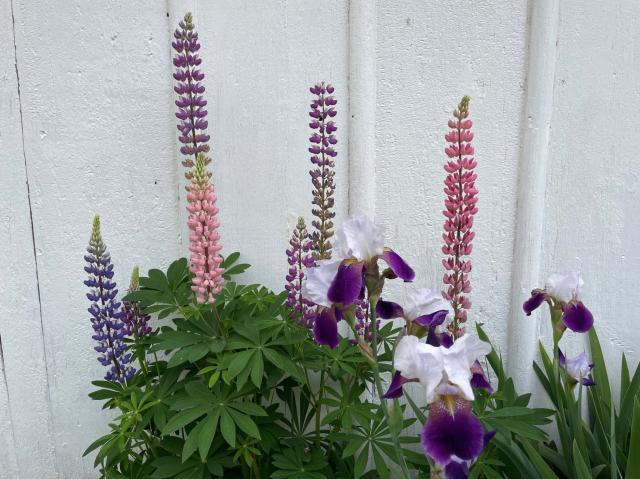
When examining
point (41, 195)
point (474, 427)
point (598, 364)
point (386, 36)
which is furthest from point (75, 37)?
point (598, 364)

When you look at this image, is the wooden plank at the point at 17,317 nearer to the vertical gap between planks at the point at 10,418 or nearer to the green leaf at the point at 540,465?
the vertical gap between planks at the point at 10,418

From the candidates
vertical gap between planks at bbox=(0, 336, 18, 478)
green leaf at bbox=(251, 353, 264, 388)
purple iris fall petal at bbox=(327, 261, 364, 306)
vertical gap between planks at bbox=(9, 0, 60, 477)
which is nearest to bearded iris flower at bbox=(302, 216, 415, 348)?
purple iris fall petal at bbox=(327, 261, 364, 306)

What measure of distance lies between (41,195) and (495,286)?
1.29 meters

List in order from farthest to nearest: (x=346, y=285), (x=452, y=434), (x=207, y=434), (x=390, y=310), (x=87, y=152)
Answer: (x=87, y=152), (x=207, y=434), (x=390, y=310), (x=346, y=285), (x=452, y=434)

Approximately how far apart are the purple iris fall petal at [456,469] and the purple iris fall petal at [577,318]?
549 mm

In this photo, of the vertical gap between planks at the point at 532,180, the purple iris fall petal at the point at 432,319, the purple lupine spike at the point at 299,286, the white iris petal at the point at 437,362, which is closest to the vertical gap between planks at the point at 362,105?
the purple lupine spike at the point at 299,286

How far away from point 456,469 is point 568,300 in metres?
0.61

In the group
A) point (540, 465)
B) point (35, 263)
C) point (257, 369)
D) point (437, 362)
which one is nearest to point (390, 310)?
point (437, 362)

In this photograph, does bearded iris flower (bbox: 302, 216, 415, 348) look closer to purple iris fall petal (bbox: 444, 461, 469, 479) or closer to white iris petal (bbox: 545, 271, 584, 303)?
purple iris fall petal (bbox: 444, 461, 469, 479)

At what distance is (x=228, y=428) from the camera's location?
1.20 metres

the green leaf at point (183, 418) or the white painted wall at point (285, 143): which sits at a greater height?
the white painted wall at point (285, 143)

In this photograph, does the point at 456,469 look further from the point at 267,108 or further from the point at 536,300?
the point at 267,108

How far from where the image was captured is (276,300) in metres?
1.42

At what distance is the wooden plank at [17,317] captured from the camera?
5.12ft
